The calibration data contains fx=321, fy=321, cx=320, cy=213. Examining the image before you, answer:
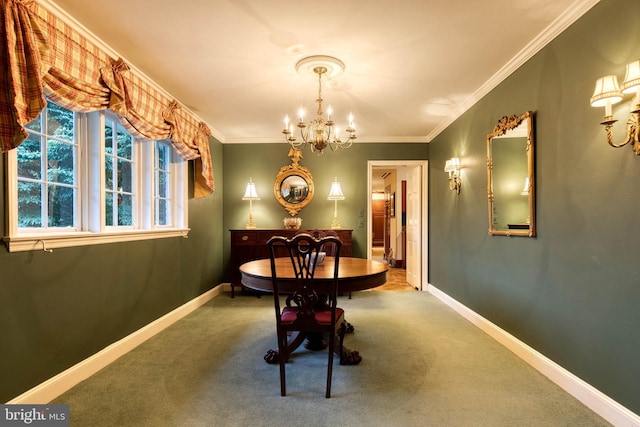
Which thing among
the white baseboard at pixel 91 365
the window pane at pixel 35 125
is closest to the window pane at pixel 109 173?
the window pane at pixel 35 125

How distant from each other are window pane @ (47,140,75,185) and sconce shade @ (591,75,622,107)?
10.4 feet

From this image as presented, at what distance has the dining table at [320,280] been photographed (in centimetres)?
209

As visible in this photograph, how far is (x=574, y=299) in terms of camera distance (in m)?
1.97

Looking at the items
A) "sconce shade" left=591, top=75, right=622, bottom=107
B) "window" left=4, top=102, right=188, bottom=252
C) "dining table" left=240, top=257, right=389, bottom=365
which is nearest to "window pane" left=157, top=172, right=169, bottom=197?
"window" left=4, top=102, right=188, bottom=252

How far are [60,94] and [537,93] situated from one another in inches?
123

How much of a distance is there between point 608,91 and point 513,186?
109 cm

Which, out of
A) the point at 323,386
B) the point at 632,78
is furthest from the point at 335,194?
the point at 632,78

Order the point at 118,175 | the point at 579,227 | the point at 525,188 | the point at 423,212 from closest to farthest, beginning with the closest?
the point at 579,227 → the point at 525,188 → the point at 118,175 → the point at 423,212

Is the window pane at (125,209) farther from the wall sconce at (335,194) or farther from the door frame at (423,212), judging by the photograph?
the door frame at (423,212)

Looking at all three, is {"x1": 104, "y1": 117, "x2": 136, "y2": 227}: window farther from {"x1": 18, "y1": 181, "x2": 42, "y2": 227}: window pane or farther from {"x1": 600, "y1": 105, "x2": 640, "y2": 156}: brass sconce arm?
{"x1": 600, "y1": 105, "x2": 640, "y2": 156}: brass sconce arm

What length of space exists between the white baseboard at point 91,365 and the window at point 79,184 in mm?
801

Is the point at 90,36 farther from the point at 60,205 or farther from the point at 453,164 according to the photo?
the point at 453,164

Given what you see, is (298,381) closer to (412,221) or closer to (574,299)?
(574,299)

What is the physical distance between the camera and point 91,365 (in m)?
2.21
